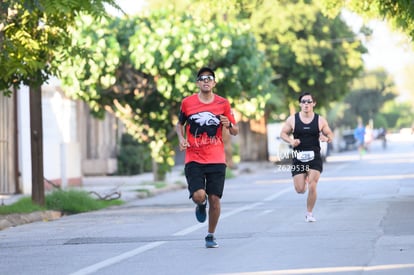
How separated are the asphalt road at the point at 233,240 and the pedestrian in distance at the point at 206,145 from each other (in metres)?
0.60

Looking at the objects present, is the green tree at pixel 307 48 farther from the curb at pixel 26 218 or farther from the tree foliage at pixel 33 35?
the tree foliage at pixel 33 35

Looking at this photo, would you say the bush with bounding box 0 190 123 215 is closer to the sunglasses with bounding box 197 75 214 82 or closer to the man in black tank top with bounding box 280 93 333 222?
the man in black tank top with bounding box 280 93 333 222

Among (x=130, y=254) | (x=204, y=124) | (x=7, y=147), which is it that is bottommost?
(x=130, y=254)

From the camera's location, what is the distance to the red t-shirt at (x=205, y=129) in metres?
12.4

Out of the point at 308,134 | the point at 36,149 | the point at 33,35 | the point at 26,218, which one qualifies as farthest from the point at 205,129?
the point at 36,149

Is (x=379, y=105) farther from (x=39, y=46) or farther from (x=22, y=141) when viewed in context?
(x=39, y=46)

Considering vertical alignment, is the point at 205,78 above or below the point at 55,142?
above

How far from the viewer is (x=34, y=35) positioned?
1783cm

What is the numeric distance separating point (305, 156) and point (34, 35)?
198 inches

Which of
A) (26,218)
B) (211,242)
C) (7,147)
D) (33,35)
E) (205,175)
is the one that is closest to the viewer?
(211,242)

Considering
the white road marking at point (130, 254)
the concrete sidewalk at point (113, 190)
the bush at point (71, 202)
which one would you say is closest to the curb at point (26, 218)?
the concrete sidewalk at point (113, 190)

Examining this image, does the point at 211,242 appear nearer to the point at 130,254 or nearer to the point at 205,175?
the point at 205,175

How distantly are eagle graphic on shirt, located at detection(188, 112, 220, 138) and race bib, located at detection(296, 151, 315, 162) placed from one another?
3.77m

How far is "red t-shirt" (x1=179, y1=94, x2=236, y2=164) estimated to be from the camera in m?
12.4
